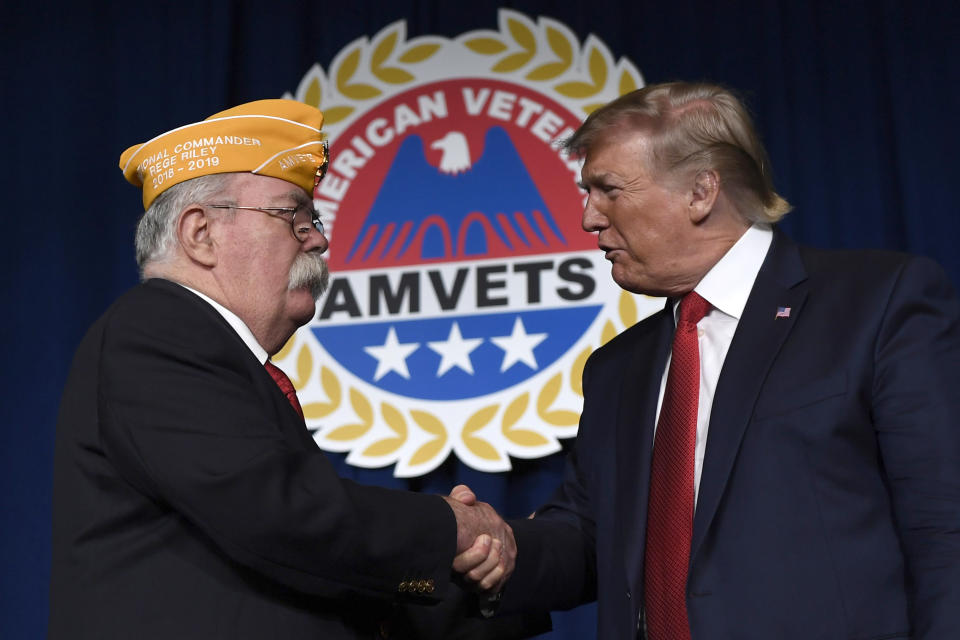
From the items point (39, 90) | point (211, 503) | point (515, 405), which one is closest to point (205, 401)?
point (211, 503)

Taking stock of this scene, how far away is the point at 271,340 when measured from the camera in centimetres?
187

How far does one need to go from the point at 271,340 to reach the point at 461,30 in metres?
1.93

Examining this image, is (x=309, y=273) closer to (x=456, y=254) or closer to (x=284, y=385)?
(x=284, y=385)

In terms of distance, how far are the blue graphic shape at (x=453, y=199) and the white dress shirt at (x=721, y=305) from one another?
143cm

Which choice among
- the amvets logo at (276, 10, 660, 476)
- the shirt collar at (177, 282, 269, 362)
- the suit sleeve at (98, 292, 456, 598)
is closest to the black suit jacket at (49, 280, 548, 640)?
the suit sleeve at (98, 292, 456, 598)

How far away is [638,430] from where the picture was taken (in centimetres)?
190

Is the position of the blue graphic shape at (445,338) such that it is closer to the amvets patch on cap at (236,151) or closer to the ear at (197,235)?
the amvets patch on cap at (236,151)

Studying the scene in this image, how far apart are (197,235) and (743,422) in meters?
0.90

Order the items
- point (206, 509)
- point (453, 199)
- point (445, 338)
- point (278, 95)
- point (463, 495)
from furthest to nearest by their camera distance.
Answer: point (278, 95), point (453, 199), point (445, 338), point (463, 495), point (206, 509)

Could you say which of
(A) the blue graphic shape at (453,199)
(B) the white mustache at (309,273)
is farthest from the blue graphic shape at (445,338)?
(B) the white mustache at (309,273)

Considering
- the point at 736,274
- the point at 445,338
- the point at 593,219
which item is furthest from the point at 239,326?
the point at 445,338

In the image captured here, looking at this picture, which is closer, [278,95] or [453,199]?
[453,199]

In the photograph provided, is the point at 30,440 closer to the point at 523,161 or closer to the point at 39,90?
the point at 39,90

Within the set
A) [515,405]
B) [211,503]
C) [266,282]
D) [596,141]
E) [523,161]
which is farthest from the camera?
[523,161]
